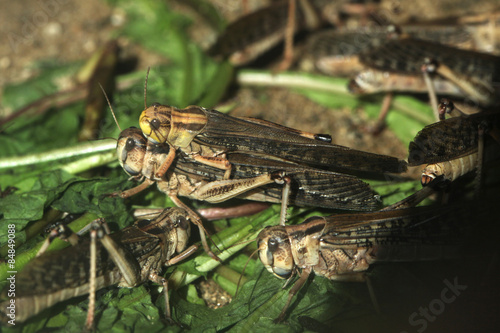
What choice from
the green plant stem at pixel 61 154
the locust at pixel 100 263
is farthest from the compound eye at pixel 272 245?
the green plant stem at pixel 61 154

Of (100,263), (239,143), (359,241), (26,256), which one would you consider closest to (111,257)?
(100,263)

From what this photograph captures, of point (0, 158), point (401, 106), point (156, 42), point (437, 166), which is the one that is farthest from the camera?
point (156, 42)

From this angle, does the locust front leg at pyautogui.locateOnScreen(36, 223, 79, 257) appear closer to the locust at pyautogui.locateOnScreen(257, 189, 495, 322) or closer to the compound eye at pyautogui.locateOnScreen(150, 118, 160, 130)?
the compound eye at pyautogui.locateOnScreen(150, 118, 160, 130)

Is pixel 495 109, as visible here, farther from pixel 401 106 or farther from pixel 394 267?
pixel 394 267

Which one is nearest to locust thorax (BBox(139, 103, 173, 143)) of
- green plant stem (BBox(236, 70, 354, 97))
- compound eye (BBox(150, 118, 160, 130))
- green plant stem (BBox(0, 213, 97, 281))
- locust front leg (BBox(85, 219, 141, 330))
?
compound eye (BBox(150, 118, 160, 130))

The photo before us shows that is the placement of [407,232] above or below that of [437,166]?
below

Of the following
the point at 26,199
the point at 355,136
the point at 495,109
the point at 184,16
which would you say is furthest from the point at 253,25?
the point at 26,199

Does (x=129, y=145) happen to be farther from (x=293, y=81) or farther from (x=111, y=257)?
(x=293, y=81)
